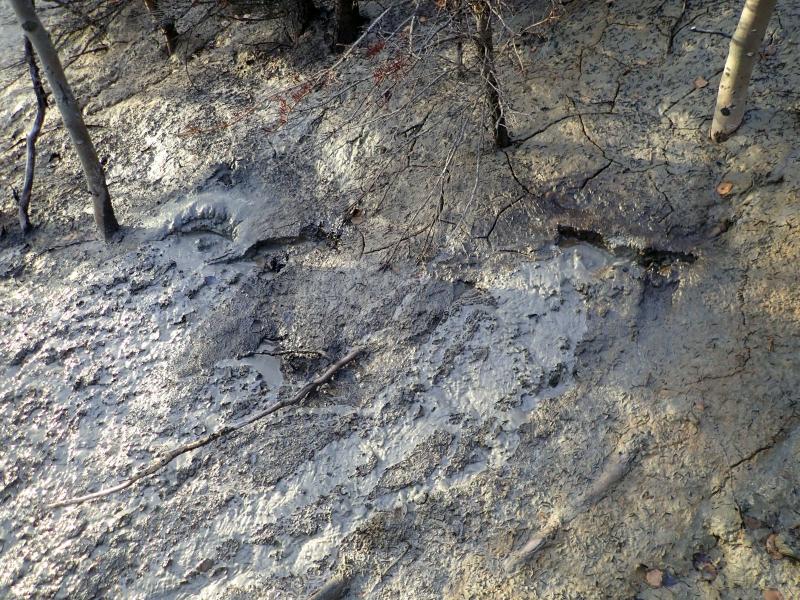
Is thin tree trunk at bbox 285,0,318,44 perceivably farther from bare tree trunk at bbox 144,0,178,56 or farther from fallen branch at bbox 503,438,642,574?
fallen branch at bbox 503,438,642,574

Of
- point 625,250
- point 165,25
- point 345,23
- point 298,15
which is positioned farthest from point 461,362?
point 165,25

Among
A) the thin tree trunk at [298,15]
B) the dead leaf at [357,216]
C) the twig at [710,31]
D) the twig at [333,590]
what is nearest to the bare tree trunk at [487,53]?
the dead leaf at [357,216]

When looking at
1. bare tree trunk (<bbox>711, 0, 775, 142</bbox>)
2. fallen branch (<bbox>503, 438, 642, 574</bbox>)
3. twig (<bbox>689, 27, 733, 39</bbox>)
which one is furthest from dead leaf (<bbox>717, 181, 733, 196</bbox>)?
fallen branch (<bbox>503, 438, 642, 574</bbox>)

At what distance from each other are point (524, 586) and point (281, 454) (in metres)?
1.18

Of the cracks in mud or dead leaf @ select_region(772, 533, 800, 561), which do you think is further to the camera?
the cracks in mud

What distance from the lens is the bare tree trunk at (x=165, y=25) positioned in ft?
16.6

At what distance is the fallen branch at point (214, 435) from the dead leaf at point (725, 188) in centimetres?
187

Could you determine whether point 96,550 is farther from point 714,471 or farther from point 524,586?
point 714,471

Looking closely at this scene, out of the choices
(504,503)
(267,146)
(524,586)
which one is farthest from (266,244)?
(524,586)

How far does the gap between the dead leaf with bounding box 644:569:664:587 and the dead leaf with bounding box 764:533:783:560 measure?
380mm

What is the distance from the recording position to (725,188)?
331 cm

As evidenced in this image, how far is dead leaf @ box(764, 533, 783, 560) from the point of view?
8.18 feet

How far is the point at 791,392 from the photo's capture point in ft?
9.12

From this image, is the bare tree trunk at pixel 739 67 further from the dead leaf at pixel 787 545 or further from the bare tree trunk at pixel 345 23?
the bare tree trunk at pixel 345 23
